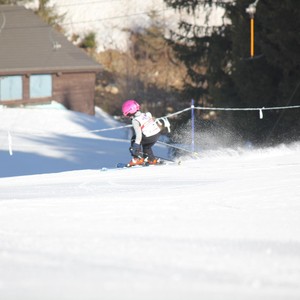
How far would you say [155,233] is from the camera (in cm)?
780

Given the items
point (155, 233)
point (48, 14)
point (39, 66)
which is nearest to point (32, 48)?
point (39, 66)

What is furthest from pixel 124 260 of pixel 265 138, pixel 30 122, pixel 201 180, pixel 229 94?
pixel 30 122

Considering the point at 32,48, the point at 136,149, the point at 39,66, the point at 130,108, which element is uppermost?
the point at 130,108

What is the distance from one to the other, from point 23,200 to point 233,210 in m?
2.59

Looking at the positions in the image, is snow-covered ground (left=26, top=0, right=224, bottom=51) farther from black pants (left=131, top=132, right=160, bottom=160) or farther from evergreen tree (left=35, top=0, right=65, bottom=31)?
black pants (left=131, top=132, right=160, bottom=160)

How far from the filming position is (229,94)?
27703mm

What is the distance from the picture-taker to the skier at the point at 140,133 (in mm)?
14703

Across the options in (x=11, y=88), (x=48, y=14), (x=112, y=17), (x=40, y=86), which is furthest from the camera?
(x=112, y=17)

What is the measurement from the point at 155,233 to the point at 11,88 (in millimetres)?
33870

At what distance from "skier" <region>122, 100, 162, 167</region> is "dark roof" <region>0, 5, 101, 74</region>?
1012 inches

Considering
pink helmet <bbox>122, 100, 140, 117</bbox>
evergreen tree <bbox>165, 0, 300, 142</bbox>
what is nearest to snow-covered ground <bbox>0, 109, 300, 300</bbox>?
pink helmet <bbox>122, 100, 140, 117</bbox>

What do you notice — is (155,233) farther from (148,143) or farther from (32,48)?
(32,48)

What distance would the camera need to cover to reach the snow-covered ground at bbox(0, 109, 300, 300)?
623cm

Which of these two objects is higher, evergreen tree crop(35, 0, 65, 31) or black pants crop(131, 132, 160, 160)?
black pants crop(131, 132, 160, 160)
